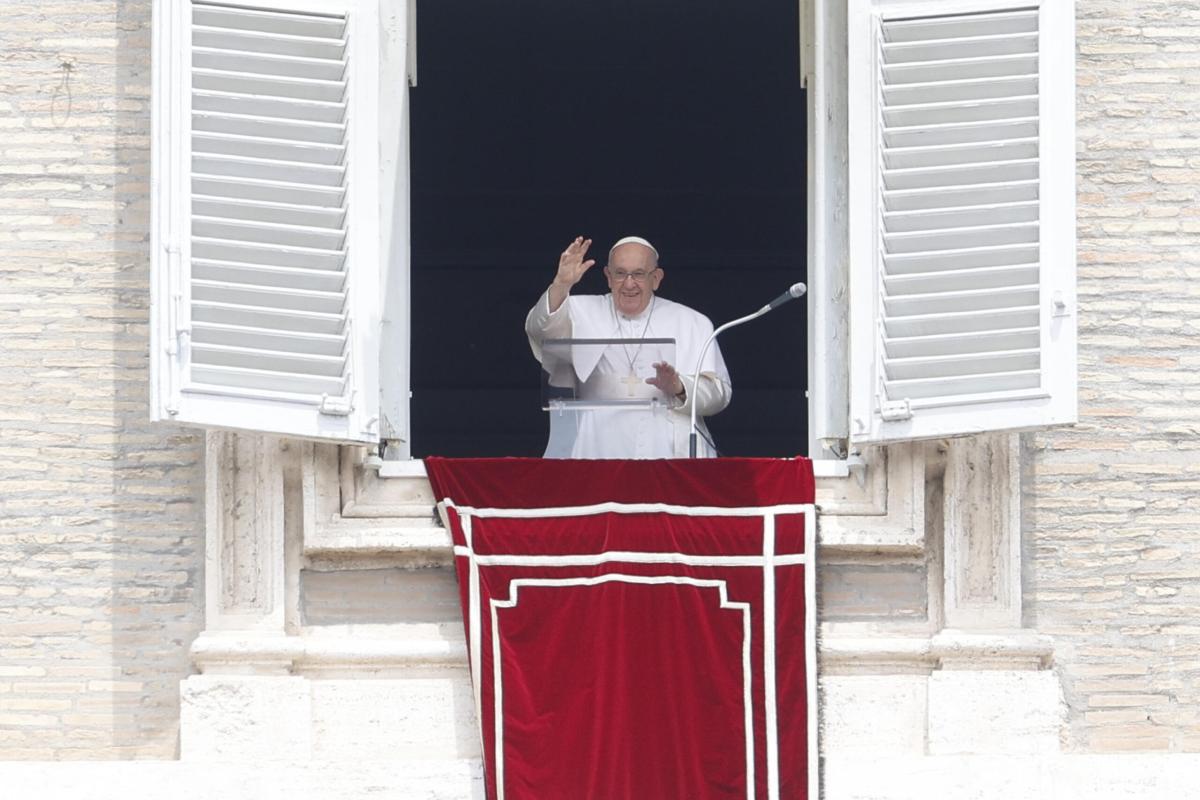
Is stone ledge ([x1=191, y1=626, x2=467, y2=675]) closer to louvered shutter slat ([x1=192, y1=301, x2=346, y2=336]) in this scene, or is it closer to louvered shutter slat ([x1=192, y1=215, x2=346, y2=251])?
louvered shutter slat ([x1=192, y1=301, x2=346, y2=336])

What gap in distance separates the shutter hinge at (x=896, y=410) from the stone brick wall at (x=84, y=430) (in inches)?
77.6

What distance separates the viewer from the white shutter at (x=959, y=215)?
8273 millimetres

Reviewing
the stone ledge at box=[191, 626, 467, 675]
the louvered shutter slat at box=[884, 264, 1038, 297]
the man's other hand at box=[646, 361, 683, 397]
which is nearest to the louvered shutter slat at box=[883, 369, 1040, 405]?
the louvered shutter slat at box=[884, 264, 1038, 297]

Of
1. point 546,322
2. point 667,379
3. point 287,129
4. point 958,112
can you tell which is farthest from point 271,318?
point 958,112

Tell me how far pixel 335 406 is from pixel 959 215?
183 centimetres

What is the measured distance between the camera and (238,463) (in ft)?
27.8

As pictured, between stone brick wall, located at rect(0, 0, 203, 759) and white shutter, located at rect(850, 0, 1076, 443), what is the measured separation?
2035mm

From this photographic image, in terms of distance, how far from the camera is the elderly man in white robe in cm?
905

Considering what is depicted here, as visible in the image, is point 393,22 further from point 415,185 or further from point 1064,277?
point 415,185

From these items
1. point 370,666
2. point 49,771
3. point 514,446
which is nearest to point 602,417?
point 370,666

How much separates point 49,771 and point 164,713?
41cm

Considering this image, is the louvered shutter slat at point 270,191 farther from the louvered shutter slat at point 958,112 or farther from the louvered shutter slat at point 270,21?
the louvered shutter slat at point 958,112

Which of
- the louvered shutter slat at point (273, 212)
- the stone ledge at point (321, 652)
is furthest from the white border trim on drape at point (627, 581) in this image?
the louvered shutter slat at point (273, 212)

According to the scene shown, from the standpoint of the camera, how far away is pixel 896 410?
8.28 m
